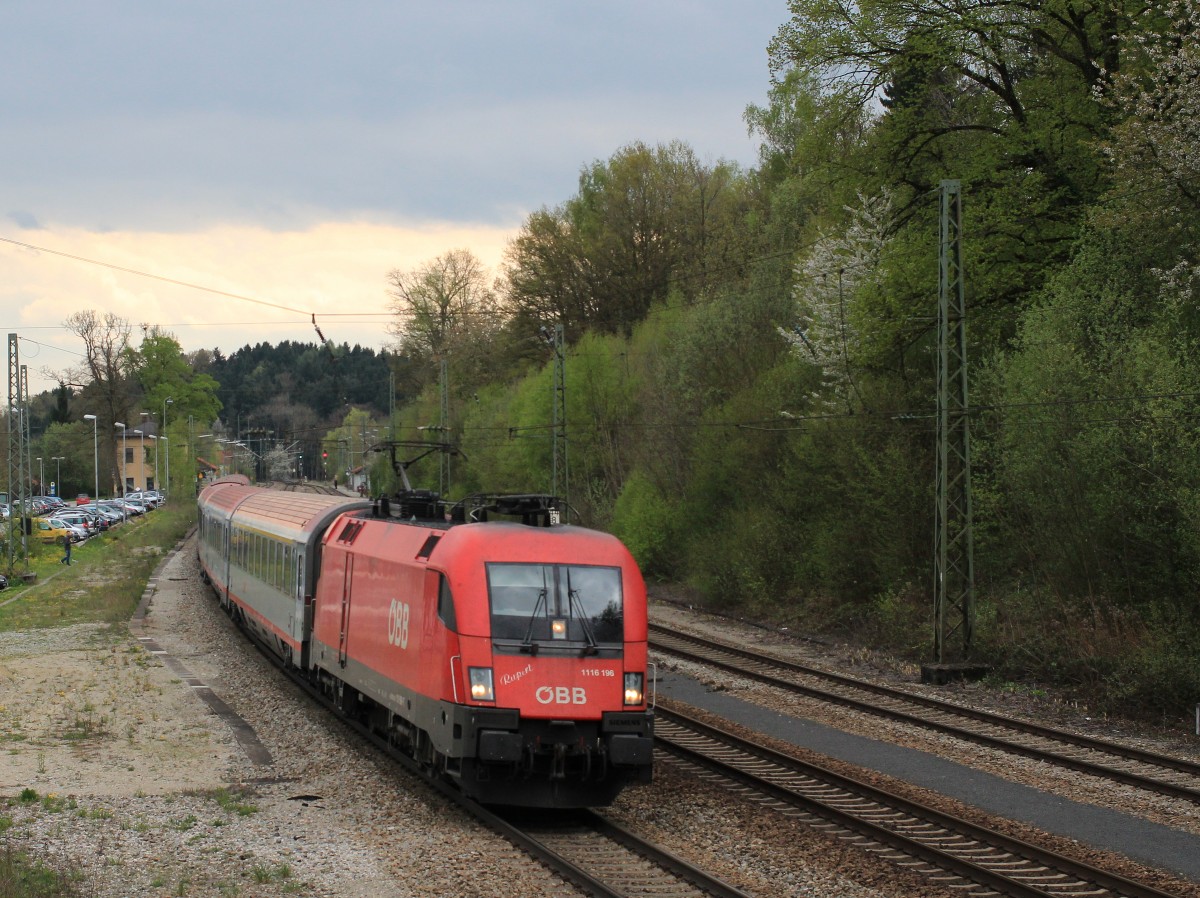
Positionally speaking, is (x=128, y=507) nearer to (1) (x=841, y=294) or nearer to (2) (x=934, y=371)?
(1) (x=841, y=294)

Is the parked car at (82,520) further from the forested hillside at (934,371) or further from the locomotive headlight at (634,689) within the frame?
the locomotive headlight at (634,689)

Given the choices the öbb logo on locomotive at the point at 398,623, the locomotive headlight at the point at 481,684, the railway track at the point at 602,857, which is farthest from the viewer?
the öbb logo on locomotive at the point at 398,623

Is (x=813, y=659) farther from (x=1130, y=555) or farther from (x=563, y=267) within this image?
(x=563, y=267)

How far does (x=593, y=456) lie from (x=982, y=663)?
2670cm

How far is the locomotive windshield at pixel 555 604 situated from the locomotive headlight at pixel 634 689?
37cm

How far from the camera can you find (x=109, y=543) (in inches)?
2505

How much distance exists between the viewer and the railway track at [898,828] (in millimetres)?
10164

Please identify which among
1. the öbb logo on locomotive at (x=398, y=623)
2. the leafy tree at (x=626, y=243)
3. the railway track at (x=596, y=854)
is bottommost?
the railway track at (x=596, y=854)

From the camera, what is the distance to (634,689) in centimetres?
1209

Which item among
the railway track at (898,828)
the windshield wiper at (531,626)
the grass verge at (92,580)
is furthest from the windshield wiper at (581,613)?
the grass verge at (92,580)

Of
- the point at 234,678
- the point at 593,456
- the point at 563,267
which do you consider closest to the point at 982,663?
the point at 234,678

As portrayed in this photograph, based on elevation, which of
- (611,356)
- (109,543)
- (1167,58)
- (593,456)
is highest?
(1167,58)

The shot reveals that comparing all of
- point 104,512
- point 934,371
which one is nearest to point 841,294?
point 934,371

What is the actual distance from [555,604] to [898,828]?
12.5ft
